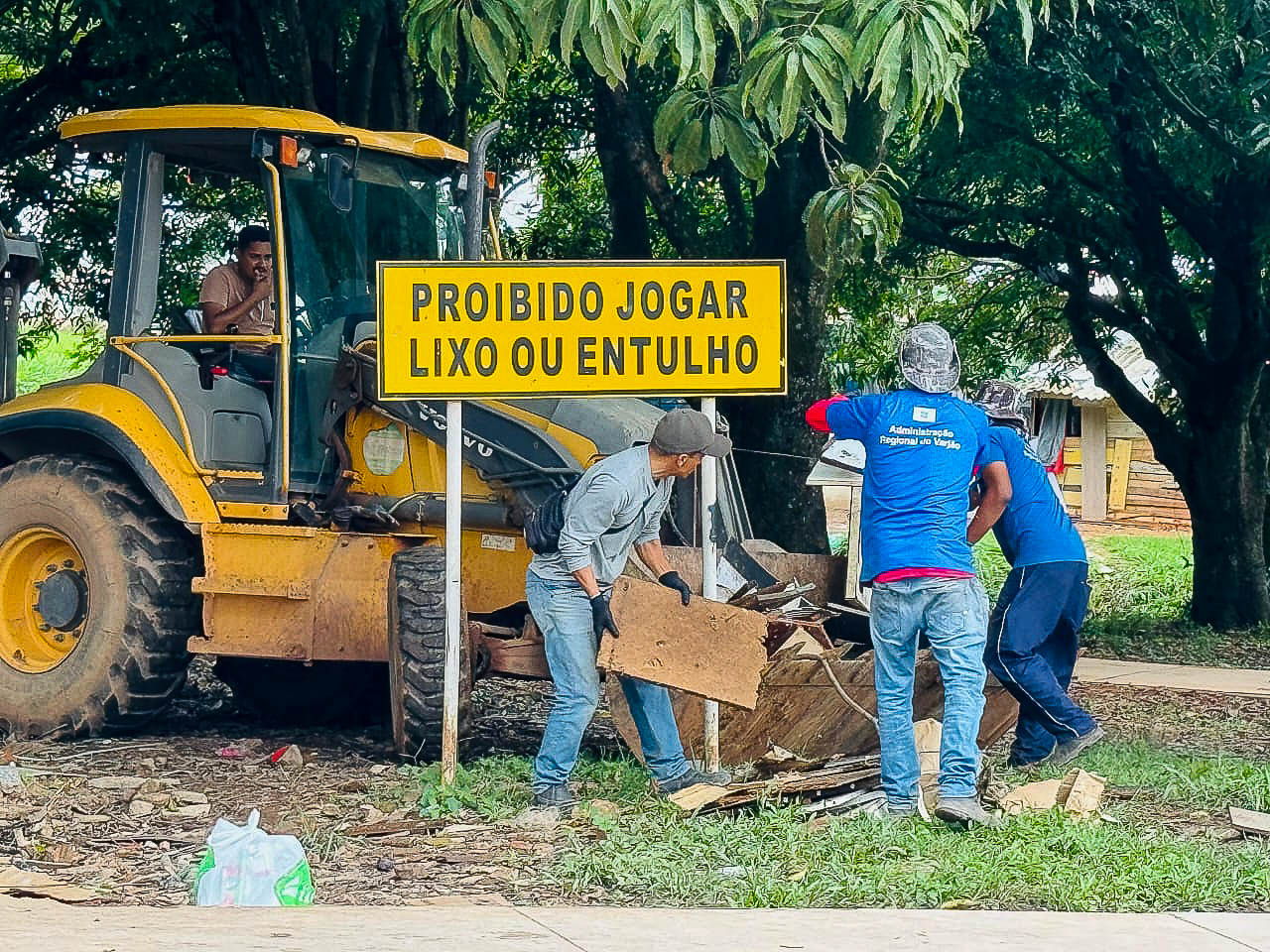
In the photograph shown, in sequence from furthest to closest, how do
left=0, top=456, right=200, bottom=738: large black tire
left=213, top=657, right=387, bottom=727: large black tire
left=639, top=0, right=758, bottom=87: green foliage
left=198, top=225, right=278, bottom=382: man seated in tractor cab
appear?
left=213, top=657, right=387, bottom=727: large black tire < left=198, top=225, right=278, bottom=382: man seated in tractor cab < left=0, top=456, right=200, bottom=738: large black tire < left=639, top=0, right=758, bottom=87: green foliage

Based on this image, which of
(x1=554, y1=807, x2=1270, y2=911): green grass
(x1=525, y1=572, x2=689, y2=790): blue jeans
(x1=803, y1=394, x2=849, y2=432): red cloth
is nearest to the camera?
(x1=554, y1=807, x2=1270, y2=911): green grass

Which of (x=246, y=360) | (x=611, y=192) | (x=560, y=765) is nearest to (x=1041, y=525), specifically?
(x=560, y=765)

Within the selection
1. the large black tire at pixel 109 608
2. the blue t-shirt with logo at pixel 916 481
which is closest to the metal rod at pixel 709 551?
the blue t-shirt with logo at pixel 916 481

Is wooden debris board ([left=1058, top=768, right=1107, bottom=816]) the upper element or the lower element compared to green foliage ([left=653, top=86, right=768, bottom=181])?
lower

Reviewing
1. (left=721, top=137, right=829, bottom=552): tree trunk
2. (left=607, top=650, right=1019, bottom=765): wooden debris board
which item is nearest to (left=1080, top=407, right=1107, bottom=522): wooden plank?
(left=721, top=137, right=829, bottom=552): tree trunk

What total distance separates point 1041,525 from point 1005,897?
9.33 feet

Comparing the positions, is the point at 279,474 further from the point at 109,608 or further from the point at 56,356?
the point at 56,356

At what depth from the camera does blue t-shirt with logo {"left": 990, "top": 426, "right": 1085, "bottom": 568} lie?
8.32 meters

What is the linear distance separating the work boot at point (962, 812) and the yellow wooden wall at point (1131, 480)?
2812 centimetres

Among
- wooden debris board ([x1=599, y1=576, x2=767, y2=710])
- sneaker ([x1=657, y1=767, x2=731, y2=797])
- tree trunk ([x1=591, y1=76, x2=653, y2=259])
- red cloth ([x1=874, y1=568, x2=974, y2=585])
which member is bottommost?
sneaker ([x1=657, y1=767, x2=731, y2=797])

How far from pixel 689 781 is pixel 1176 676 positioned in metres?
6.35

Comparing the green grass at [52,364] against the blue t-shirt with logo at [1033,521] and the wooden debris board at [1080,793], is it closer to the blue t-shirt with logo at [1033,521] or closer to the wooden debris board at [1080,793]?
the blue t-shirt with logo at [1033,521]

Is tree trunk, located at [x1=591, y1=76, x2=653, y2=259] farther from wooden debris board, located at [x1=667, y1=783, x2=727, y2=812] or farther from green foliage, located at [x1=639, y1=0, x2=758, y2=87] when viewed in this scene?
wooden debris board, located at [x1=667, y1=783, x2=727, y2=812]

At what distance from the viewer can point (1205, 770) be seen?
825 cm
